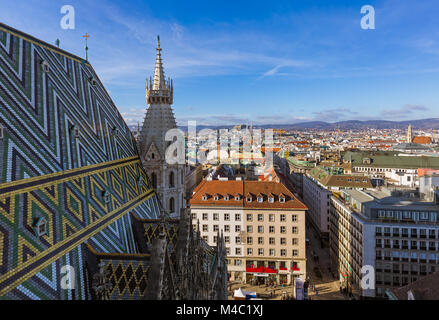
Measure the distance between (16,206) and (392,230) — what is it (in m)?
46.9

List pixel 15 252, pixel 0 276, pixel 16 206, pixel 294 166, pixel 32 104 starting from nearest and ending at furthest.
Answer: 1. pixel 0 276
2. pixel 15 252
3. pixel 16 206
4. pixel 32 104
5. pixel 294 166

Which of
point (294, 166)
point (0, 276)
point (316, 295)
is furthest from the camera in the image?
point (294, 166)

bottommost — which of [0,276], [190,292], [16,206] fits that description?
[190,292]

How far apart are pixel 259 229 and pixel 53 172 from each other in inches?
1615

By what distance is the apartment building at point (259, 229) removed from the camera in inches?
2048

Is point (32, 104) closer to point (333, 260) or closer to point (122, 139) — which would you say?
point (122, 139)

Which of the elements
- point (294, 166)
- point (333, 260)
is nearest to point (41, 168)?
point (333, 260)

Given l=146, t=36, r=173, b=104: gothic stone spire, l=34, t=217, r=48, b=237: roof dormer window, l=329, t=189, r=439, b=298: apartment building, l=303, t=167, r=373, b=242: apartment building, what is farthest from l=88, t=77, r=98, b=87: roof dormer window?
l=303, t=167, r=373, b=242: apartment building

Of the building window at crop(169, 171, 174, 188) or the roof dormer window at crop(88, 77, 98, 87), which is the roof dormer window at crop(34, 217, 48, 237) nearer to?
the roof dormer window at crop(88, 77, 98, 87)

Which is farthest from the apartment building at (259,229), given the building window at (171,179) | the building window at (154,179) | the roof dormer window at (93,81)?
the roof dormer window at (93,81)

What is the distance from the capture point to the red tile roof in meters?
52.8

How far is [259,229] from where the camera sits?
5319 cm

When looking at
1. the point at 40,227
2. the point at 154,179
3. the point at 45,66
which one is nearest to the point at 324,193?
the point at 154,179

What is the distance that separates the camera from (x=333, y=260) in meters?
59.3
